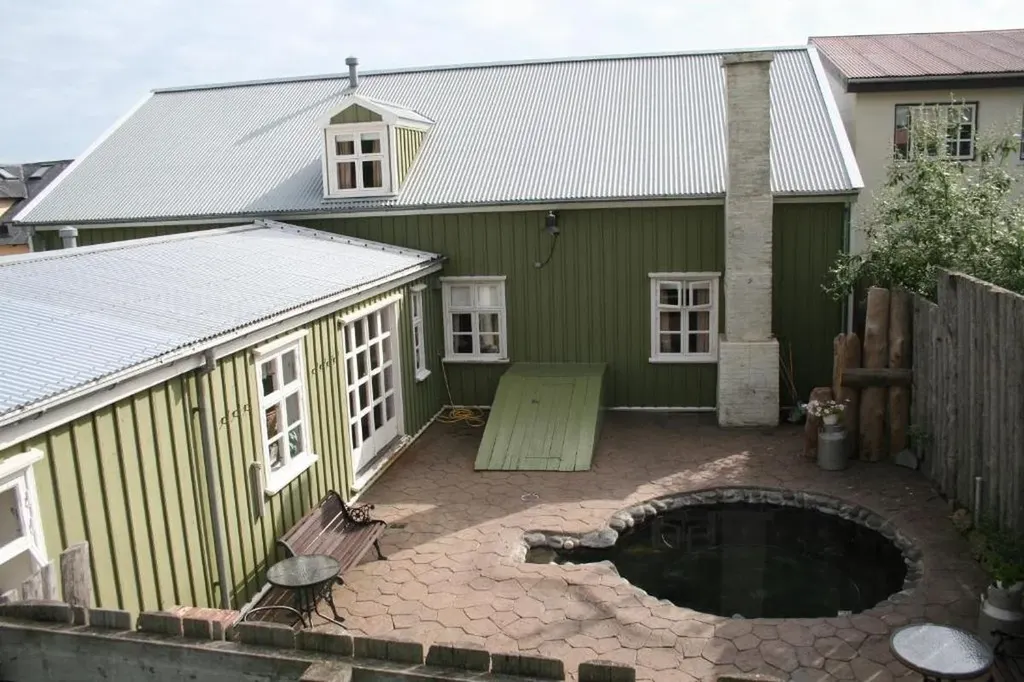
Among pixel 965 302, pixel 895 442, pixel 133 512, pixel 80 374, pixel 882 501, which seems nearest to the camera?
pixel 80 374

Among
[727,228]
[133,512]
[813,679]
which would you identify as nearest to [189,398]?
[133,512]

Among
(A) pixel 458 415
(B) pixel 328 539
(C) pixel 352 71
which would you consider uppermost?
(C) pixel 352 71

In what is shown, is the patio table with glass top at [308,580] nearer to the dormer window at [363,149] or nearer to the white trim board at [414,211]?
the white trim board at [414,211]

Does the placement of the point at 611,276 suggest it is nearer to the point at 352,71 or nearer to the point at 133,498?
the point at 352,71

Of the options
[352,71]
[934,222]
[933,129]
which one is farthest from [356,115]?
[934,222]

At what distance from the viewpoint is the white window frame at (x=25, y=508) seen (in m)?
5.06

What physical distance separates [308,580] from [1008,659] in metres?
5.53

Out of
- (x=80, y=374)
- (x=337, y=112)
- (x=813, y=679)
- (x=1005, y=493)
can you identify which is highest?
(x=337, y=112)

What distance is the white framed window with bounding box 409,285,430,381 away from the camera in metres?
13.1

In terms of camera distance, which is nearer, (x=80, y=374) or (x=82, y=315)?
(x=80, y=374)

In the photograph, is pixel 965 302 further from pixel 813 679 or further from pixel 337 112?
pixel 337 112

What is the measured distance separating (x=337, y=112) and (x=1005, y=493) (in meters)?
11.3

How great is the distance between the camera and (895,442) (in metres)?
11.0

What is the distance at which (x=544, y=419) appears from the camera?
40.9 ft
